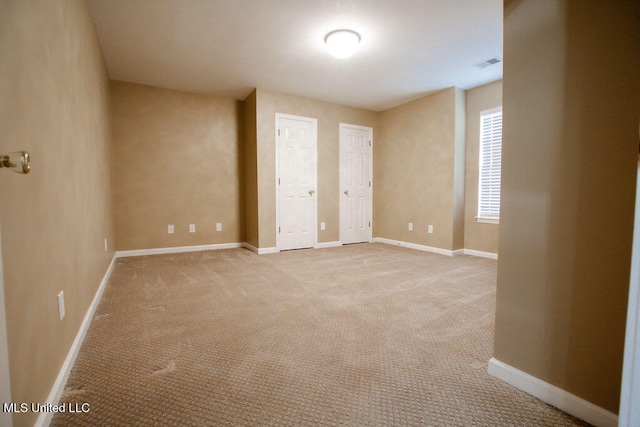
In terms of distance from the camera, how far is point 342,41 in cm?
287

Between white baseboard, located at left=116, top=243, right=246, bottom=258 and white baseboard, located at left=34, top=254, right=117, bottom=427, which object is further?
white baseboard, located at left=116, top=243, right=246, bottom=258

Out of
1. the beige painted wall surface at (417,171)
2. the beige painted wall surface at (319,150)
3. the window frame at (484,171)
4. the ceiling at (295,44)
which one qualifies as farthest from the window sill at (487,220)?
the beige painted wall surface at (319,150)

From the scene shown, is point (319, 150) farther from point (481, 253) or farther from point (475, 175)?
point (481, 253)

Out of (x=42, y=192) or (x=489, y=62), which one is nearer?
(x=42, y=192)

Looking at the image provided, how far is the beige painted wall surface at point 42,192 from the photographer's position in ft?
2.96

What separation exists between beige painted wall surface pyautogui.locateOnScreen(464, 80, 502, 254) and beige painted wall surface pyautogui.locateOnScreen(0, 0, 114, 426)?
15.0 feet

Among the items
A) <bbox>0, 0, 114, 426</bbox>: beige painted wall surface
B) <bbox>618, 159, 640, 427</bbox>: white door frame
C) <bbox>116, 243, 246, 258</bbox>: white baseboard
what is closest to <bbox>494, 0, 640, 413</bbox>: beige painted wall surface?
<bbox>618, 159, 640, 427</bbox>: white door frame

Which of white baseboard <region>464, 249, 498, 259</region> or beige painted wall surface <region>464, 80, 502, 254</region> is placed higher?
beige painted wall surface <region>464, 80, 502, 254</region>

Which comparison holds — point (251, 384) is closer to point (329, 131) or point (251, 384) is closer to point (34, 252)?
point (34, 252)

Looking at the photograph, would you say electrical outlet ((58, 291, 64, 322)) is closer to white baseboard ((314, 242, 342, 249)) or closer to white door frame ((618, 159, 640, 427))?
white door frame ((618, 159, 640, 427))

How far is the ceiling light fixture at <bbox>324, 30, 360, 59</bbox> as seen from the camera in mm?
2828

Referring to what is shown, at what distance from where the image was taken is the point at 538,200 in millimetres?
1265

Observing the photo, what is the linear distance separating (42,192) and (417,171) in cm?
466

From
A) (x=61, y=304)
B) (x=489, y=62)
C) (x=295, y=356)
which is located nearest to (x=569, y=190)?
(x=295, y=356)
